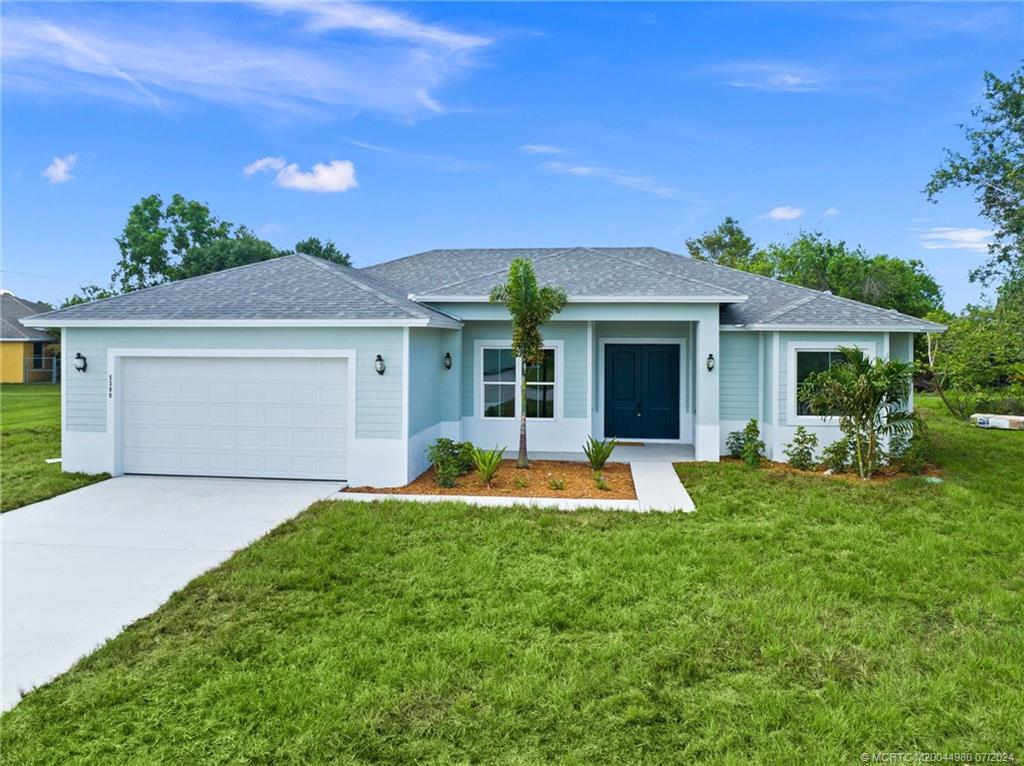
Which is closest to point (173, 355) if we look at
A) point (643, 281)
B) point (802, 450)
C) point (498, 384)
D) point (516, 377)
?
point (498, 384)

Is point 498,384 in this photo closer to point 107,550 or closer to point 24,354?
point 107,550

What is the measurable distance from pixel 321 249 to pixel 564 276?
19.9 metres

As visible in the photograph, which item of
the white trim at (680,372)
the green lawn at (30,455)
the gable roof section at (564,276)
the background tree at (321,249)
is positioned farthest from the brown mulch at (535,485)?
the background tree at (321,249)

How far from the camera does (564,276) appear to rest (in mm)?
12914

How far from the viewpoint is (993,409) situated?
61.1 feet

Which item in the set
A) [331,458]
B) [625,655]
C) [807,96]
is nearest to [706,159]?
[807,96]

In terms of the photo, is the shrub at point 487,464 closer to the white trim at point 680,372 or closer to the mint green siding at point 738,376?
the white trim at point 680,372

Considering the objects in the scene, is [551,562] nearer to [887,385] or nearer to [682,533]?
[682,533]

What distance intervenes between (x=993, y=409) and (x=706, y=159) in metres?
12.0

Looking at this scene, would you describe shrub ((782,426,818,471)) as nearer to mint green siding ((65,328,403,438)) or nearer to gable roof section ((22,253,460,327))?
gable roof section ((22,253,460,327))

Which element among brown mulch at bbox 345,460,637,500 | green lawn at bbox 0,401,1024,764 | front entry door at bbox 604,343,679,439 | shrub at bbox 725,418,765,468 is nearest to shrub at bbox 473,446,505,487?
brown mulch at bbox 345,460,637,500

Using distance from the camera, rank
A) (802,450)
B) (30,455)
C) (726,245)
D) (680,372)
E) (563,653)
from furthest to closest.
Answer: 1. (726,245)
2. (680,372)
3. (30,455)
4. (802,450)
5. (563,653)

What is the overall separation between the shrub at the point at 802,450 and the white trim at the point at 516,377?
4.28 meters

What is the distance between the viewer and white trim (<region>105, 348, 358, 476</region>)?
378 inches
